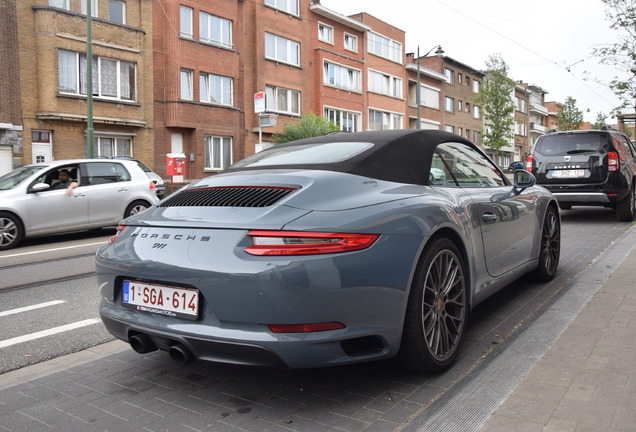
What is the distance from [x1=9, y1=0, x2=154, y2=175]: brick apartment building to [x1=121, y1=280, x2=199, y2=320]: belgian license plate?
2003 cm

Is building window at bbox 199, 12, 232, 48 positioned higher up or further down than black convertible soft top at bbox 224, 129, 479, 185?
higher up

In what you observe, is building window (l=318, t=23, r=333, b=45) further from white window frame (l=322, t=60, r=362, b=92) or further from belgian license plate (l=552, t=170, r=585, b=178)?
belgian license plate (l=552, t=170, r=585, b=178)

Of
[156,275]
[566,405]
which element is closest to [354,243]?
[156,275]

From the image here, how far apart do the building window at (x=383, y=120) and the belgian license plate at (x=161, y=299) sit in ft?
124

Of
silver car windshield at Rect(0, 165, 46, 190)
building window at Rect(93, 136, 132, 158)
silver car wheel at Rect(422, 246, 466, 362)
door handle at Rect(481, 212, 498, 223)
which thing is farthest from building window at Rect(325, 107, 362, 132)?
silver car wheel at Rect(422, 246, 466, 362)

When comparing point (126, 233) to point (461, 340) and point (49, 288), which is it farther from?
point (49, 288)

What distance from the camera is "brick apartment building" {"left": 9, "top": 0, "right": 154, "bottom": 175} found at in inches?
820

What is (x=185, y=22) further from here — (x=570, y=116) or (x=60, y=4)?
(x=570, y=116)

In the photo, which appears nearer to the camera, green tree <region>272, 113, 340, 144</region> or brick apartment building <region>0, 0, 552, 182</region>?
brick apartment building <region>0, 0, 552, 182</region>

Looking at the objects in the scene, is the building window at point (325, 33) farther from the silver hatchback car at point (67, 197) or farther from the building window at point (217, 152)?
the silver hatchback car at point (67, 197)

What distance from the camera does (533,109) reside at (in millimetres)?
76125

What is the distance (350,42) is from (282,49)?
8103mm

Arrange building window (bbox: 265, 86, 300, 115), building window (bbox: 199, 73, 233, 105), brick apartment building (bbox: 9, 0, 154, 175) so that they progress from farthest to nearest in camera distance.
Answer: building window (bbox: 265, 86, 300, 115), building window (bbox: 199, 73, 233, 105), brick apartment building (bbox: 9, 0, 154, 175)

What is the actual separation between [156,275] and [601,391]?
231cm
